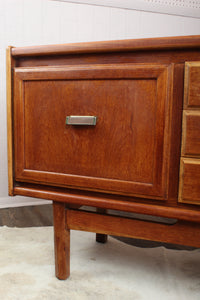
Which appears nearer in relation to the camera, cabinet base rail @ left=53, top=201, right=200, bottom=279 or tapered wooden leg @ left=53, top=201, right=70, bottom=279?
cabinet base rail @ left=53, top=201, right=200, bottom=279

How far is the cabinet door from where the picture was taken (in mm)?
719

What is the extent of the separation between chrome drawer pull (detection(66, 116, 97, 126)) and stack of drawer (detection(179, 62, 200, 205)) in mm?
234

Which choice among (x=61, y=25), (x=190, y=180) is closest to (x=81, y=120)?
(x=190, y=180)

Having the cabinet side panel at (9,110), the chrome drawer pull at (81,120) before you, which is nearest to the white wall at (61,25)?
the cabinet side panel at (9,110)

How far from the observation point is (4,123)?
5.40 feet

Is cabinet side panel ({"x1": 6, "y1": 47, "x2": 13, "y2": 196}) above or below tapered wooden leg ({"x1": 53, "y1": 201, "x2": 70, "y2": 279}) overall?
above

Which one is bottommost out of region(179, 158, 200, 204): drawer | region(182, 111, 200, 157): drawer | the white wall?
region(179, 158, 200, 204): drawer

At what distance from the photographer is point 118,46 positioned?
729 mm

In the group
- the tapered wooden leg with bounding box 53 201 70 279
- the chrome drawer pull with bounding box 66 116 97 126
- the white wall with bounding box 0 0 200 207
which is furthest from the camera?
the white wall with bounding box 0 0 200 207

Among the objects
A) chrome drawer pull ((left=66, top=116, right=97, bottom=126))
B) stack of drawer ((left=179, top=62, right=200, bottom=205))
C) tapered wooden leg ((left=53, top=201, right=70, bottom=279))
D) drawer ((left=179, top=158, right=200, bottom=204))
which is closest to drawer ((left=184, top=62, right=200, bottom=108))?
stack of drawer ((left=179, top=62, right=200, bottom=205))

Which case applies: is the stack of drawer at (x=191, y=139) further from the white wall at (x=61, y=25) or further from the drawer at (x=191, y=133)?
the white wall at (x=61, y=25)

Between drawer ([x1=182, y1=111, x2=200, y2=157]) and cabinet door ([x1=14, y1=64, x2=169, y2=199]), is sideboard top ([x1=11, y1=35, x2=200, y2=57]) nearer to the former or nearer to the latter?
cabinet door ([x1=14, y1=64, x2=169, y2=199])

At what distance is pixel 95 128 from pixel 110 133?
1.8 inches

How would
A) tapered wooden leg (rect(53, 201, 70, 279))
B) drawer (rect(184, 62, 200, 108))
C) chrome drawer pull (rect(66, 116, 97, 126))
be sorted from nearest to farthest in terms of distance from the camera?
drawer (rect(184, 62, 200, 108))
chrome drawer pull (rect(66, 116, 97, 126))
tapered wooden leg (rect(53, 201, 70, 279))
